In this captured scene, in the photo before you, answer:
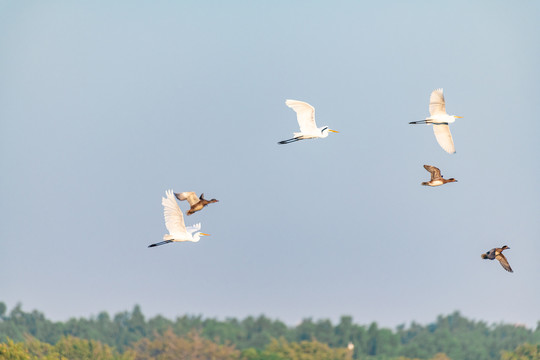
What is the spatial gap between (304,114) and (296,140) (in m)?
1.21

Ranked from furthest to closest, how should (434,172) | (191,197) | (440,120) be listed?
(440,120)
(434,172)
(191,197)

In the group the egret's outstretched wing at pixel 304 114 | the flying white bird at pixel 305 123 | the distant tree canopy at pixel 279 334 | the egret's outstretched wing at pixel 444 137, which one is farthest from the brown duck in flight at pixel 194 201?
the distant tree canopy at pixel 279 334

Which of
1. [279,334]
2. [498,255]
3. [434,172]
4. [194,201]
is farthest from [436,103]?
[279,334]

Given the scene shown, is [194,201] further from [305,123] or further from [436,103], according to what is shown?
[436,103]

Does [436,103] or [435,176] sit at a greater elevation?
[436,103]

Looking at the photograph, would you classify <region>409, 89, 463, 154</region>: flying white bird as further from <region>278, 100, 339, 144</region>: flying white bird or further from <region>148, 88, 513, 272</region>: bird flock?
<region>278, 100, 339, 144</region>: flying white bird

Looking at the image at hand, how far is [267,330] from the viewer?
13038cm

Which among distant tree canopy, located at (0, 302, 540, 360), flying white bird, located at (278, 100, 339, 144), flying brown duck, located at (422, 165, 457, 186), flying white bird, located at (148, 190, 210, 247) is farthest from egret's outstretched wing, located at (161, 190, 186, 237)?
distant tree canopy, located at (0, 302, 540, 360)

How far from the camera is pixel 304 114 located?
141 feet

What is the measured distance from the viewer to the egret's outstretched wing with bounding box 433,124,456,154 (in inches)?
1796

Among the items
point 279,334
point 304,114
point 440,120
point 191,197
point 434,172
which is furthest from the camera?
point 279,334

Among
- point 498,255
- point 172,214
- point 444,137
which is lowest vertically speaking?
point 498,255

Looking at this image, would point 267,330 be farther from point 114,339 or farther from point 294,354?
point 294,354

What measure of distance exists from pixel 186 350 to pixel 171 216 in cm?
5788
